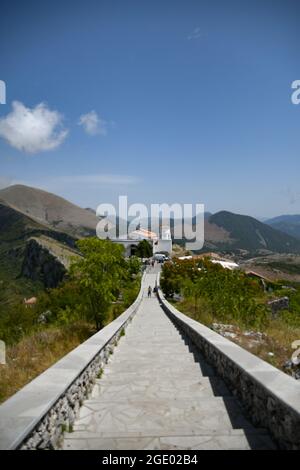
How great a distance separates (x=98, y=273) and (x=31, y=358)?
7.04m

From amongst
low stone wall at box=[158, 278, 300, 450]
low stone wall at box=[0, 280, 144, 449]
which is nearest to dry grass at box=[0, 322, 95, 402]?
low stone wall at box=[0, 280, 144, 449]

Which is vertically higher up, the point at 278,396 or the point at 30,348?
the point at 278,396

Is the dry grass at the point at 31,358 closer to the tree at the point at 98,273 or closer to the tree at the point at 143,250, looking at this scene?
the tree at the point at 98,273

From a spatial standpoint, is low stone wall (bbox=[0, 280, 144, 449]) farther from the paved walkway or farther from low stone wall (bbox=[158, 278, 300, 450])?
low stone wall (bbox=[158, 278, 300, 450])

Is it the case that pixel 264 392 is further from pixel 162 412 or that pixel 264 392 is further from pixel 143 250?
pixel 143 250

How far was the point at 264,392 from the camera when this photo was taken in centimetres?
390

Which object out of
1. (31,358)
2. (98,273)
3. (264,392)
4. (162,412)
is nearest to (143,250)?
(98,273)

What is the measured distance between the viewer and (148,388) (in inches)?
217

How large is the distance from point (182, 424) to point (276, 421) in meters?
1.07

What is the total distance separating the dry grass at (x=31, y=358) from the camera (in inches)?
240

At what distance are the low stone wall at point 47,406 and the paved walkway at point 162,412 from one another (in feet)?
0.62

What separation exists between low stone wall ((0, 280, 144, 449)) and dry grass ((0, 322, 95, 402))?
1.22 meters
